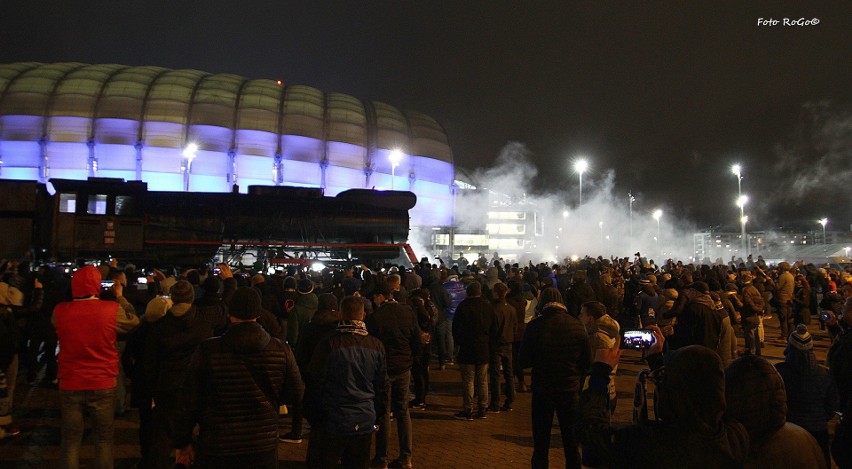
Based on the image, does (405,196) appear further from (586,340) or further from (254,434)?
(254,434)

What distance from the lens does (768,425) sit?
2.09 metres

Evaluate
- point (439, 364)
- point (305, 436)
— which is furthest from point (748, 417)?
point (439, 364)

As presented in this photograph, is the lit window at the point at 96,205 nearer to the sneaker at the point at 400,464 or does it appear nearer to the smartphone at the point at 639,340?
the sneaker at the point at 400,464

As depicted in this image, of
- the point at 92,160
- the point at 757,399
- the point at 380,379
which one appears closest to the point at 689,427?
the point at 757,399

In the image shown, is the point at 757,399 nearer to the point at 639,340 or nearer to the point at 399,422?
the point at 639,340

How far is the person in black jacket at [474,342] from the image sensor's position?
664 cm

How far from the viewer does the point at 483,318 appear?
21.9 feet

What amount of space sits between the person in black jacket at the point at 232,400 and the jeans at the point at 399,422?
208cm

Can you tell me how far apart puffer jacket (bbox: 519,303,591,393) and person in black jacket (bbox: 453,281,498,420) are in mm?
1889

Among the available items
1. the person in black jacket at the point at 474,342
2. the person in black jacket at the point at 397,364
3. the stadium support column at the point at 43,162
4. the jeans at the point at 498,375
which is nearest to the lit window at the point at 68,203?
the person in black jacket at the point at 474,342

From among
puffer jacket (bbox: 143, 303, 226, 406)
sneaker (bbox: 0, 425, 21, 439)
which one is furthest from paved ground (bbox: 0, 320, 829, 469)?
puffer jacket (bbox: 143, 303, 226, 406)

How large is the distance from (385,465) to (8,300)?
519cm

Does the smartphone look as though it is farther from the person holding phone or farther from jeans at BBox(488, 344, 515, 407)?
jeans at BBox(488, 344, 515, 407)

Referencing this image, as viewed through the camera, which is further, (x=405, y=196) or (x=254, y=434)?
(x=405, y=196)
